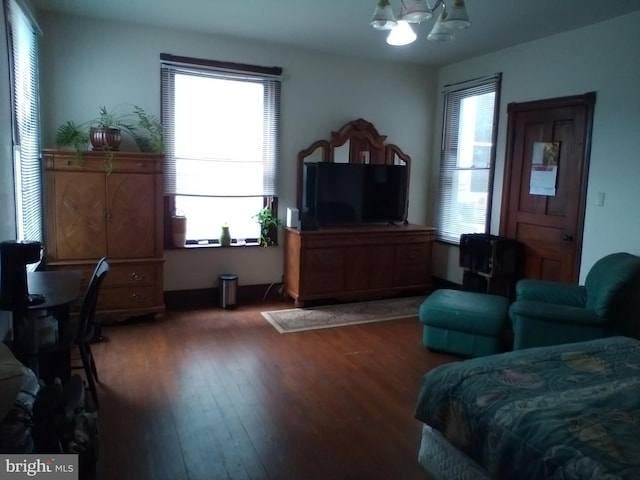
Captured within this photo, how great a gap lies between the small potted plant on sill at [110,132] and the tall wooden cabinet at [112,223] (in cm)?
14

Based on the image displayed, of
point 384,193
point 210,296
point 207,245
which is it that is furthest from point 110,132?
point 384,193

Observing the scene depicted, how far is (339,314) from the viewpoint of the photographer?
4578 mm

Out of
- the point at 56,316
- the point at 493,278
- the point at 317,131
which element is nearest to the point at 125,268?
the point at 56,316

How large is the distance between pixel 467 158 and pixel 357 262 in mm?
1745

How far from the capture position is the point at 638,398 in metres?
1.72

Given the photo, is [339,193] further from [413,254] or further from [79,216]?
[79,216]

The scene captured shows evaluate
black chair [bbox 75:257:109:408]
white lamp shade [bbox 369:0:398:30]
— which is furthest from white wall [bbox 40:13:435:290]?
white lamp shade [bbox 369:0:398:30]

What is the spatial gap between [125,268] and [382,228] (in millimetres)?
2607

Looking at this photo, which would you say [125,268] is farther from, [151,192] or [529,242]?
[529,242]

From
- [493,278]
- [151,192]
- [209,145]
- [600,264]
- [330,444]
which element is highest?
[209,145]

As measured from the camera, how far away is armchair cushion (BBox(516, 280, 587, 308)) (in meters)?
3.54

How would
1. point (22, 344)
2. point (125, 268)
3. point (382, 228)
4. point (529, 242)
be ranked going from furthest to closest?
point (382, 228) < point (529, 242) < point (125, 268) < point (22, 344)

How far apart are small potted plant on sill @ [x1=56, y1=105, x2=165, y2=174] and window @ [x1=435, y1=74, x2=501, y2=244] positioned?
10.5 ft

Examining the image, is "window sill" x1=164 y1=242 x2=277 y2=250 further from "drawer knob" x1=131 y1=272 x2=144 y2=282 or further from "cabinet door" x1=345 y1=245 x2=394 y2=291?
"cabinet door" x1=345 y1=245 x2=394 y2=291
